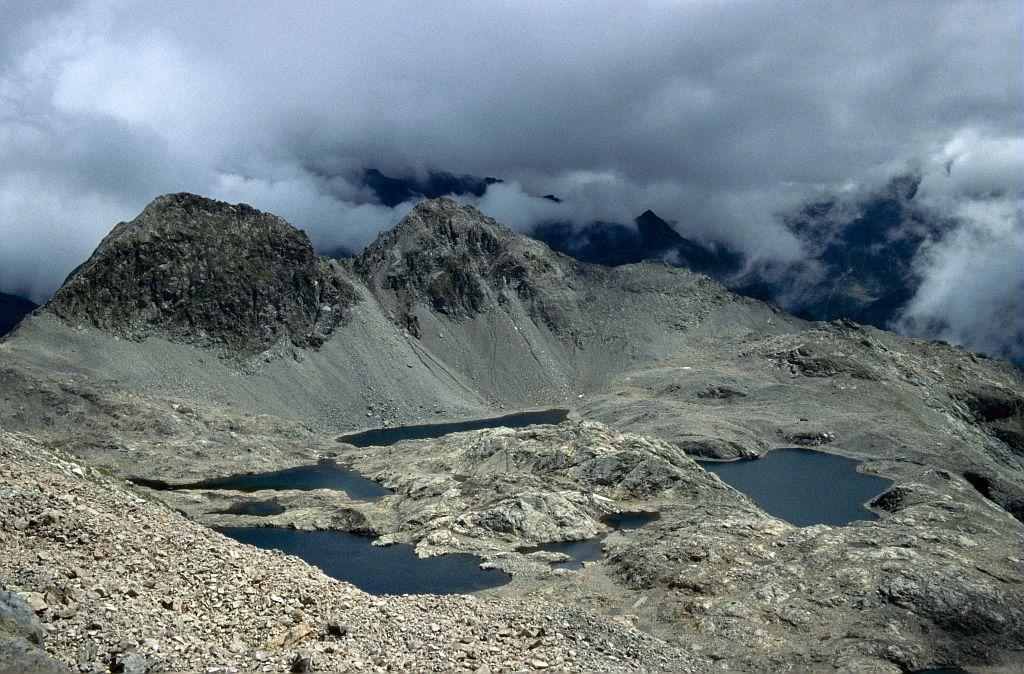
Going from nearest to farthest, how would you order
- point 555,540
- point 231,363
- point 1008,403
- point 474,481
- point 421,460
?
point 555,540 → point 474,481 → point 421,460 → point 231,363 → point 1008,403

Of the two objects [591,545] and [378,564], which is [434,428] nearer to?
[591,545]

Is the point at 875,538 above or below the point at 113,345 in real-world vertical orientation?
below

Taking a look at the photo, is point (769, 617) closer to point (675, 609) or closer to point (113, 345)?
point (675, 609)

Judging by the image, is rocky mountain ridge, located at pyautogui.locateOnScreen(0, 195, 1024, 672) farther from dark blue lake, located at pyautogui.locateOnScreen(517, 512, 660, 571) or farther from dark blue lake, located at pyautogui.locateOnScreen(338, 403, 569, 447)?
dark blue lake, located at pyautogui.locateOnScreen(338, 403, 569, 447)

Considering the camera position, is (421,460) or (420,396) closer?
(421,460)

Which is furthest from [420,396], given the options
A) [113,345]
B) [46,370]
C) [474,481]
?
[474,481]

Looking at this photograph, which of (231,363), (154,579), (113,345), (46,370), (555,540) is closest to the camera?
(154,579)
